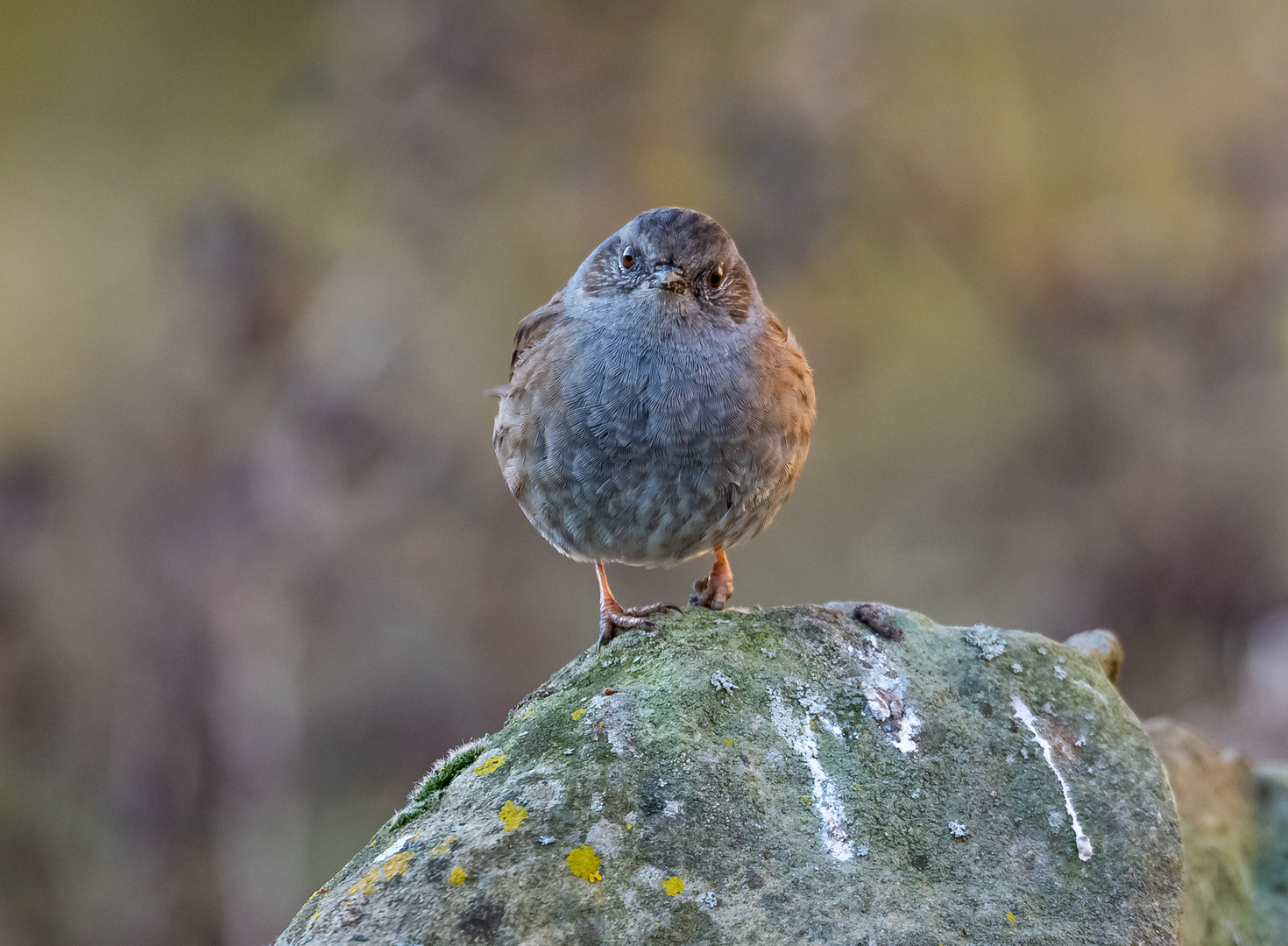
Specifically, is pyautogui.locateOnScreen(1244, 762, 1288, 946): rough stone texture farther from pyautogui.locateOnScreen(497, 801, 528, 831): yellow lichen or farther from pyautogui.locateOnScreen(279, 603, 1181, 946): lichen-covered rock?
pyautogui.locateOnScreen(497, 801, 528, 831): yellow lichen

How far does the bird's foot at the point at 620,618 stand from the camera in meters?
2.82

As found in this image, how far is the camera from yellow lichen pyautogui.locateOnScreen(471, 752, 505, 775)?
2211 mm

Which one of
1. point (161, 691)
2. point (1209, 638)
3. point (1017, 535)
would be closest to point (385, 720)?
point (161, 691)

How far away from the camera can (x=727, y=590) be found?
3.27m

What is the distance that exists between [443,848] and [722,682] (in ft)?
2.23

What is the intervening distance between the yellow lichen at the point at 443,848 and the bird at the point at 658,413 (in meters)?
0.89

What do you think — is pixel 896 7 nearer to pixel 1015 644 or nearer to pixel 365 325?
pixel 365 325

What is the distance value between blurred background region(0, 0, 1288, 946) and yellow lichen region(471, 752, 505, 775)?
4.51m

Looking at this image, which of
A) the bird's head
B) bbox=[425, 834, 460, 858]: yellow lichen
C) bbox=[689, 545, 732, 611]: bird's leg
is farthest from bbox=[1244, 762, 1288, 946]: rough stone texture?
the bird's head

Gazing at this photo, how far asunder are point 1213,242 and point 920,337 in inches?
80.7

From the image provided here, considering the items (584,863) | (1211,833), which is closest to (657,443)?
(584,863)

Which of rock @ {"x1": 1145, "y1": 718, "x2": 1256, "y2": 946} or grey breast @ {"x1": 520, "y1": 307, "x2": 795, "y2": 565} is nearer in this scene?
rock @ {"x1": 1145, "y1": 718, "x2": 1256, "y2": 946}

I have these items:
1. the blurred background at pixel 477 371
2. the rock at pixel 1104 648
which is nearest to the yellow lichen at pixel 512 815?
the rock at pixel 1104 648

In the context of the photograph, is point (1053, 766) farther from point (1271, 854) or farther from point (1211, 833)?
point (1271, 854)
